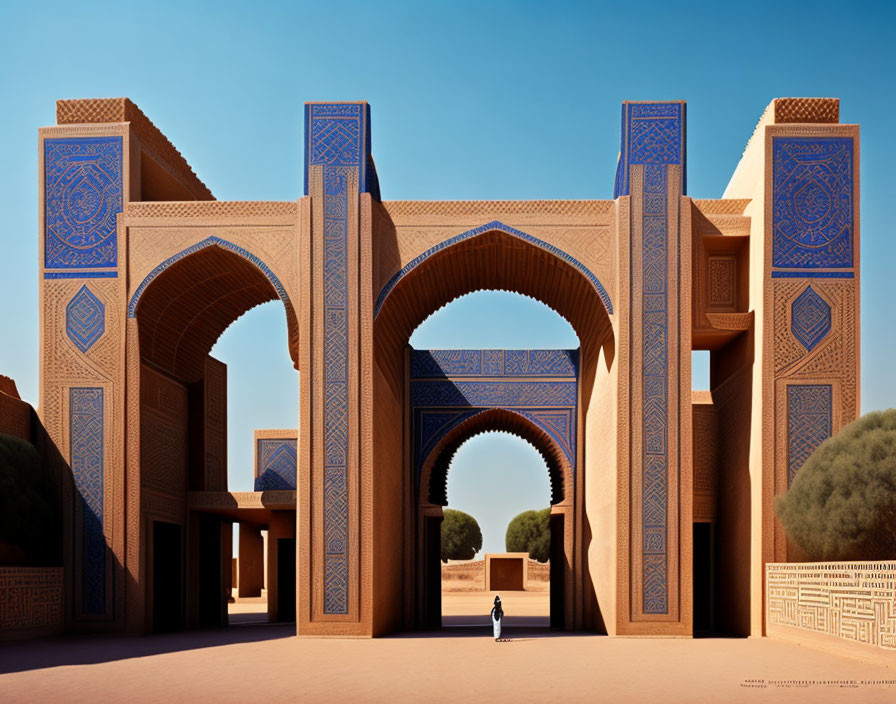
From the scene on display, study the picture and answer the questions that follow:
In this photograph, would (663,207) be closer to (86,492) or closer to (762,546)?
(762,546)

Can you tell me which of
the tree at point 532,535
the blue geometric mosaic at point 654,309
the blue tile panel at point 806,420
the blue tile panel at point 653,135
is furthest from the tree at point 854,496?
the tree at point 532,535

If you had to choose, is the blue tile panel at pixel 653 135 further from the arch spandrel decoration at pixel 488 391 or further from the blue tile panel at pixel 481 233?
the arch spandrel decoration at pixel 488 391

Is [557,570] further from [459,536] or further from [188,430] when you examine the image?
[459,536]

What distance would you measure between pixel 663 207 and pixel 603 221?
72 cm

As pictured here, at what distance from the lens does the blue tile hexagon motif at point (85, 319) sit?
39.9 feet

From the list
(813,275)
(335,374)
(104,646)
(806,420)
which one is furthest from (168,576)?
(813,275)

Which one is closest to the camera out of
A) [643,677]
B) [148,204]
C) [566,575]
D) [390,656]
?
[643,677]

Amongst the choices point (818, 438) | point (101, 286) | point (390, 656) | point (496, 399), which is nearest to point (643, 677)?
point (390, 656)

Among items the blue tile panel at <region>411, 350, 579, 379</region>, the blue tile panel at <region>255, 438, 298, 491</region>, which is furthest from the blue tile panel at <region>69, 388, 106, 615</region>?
the blue tile panel at <region>411, 350, 579, 379</region>

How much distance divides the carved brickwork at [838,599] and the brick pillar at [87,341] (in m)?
7.60

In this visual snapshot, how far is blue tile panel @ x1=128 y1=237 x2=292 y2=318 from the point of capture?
1194 cm

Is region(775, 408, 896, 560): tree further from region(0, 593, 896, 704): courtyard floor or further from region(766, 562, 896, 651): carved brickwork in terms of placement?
region(0, 593, 896, 704): courtyard floor

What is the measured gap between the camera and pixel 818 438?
37.7 feet

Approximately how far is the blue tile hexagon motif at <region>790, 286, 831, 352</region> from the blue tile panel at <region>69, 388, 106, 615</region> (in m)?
8.34
